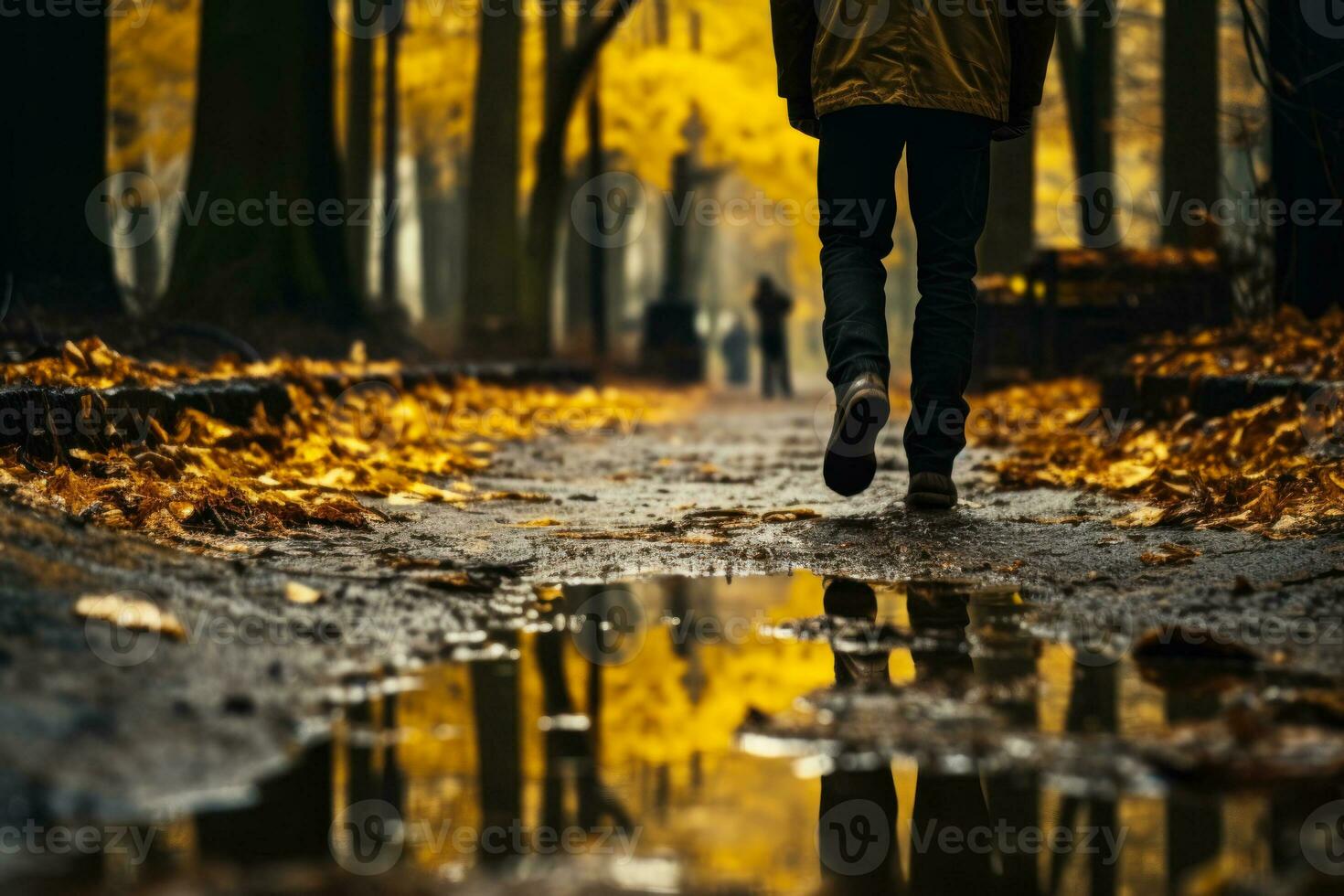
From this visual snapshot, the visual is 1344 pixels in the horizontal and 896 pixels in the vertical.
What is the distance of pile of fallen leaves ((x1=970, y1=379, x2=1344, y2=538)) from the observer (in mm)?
4367

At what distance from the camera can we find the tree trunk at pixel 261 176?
34.0 feet

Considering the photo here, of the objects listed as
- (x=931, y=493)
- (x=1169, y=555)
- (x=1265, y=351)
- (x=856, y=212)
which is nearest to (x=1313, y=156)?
(x=1265, y=351)

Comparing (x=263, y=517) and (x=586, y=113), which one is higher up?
(x=586, y=113)

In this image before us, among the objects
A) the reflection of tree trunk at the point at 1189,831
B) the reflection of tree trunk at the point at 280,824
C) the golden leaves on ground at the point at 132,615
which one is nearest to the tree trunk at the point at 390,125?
the golden leaves on ground at the point at 132,615

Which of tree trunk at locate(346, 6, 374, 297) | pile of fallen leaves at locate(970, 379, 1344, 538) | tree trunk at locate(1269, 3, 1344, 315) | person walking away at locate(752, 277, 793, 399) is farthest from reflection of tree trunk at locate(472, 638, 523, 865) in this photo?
person walking away at locate(752, 277, 793, 399)

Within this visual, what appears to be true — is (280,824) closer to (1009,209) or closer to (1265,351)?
(1265,351)

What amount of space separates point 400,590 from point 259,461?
2414mm

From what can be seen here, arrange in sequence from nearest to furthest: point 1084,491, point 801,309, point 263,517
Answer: point 263,517
point 1084,491
point 801,309

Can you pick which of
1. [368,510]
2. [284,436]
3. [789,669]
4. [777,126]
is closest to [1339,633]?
[789,669]

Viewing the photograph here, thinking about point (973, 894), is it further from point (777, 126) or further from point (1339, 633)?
point (777, 126)

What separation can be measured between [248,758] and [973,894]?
2.92ft

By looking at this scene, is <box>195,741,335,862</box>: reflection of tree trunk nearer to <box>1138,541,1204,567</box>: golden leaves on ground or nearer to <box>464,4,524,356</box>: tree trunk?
<box>1138,541,1204,567</box>: golden leaves on ground

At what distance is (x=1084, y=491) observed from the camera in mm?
5402

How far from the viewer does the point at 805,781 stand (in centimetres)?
197
